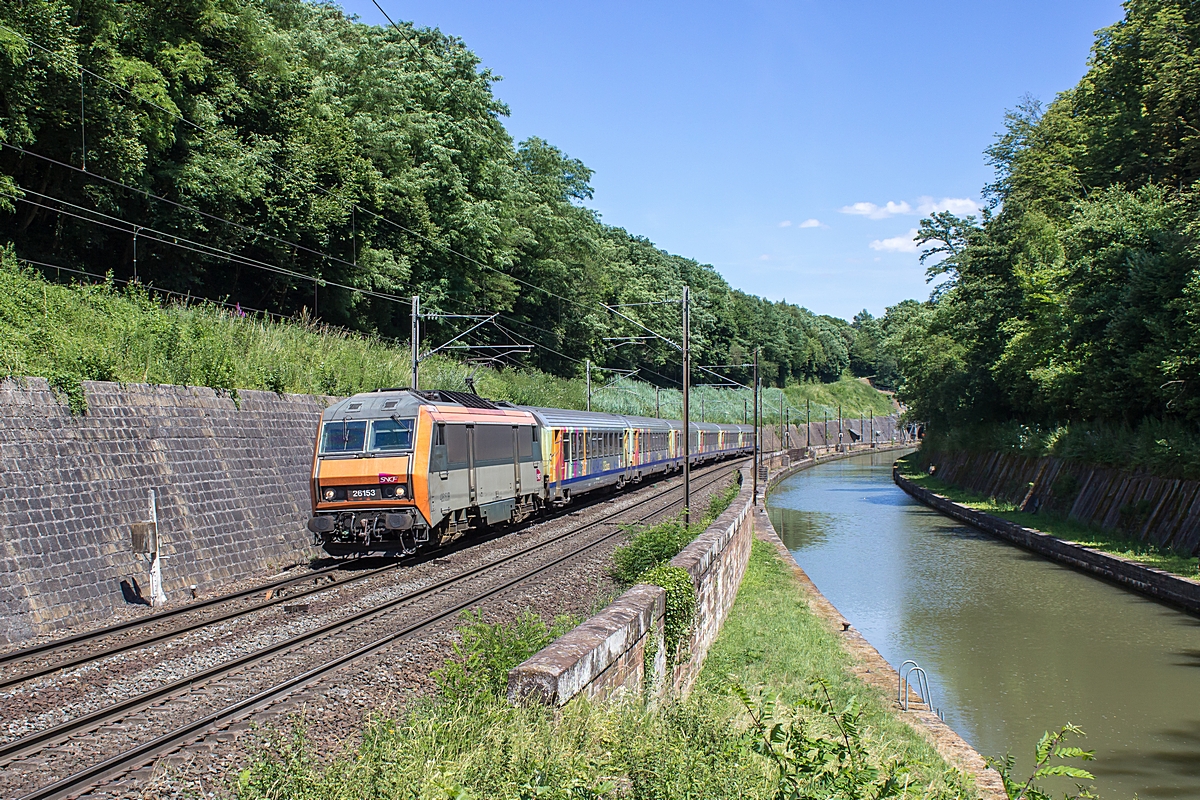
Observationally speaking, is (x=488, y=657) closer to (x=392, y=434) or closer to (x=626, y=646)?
(x=626, y=646)

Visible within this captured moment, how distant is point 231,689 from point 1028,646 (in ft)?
46.1

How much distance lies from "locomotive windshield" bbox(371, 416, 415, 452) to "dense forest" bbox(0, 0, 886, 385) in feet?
17.2

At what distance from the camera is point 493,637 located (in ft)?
25.3

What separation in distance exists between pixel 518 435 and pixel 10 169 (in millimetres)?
14798

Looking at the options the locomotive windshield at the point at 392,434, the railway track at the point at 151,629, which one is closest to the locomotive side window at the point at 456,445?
the locomotive windshield at the point at 392,434

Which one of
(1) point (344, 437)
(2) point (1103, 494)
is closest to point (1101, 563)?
(2) point (1103, 494)

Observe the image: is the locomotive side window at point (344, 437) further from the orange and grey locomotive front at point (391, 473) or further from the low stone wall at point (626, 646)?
the low stone wall at point (626, 646)

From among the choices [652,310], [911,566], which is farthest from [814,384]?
[911,566]

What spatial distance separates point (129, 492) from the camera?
12859 mm

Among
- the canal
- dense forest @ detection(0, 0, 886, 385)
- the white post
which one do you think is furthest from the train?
the canal

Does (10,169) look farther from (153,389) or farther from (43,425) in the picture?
(43,425)

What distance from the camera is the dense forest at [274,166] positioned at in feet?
68.5

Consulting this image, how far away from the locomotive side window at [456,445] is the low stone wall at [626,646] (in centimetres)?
481

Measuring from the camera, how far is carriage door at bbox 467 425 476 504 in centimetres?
1722
